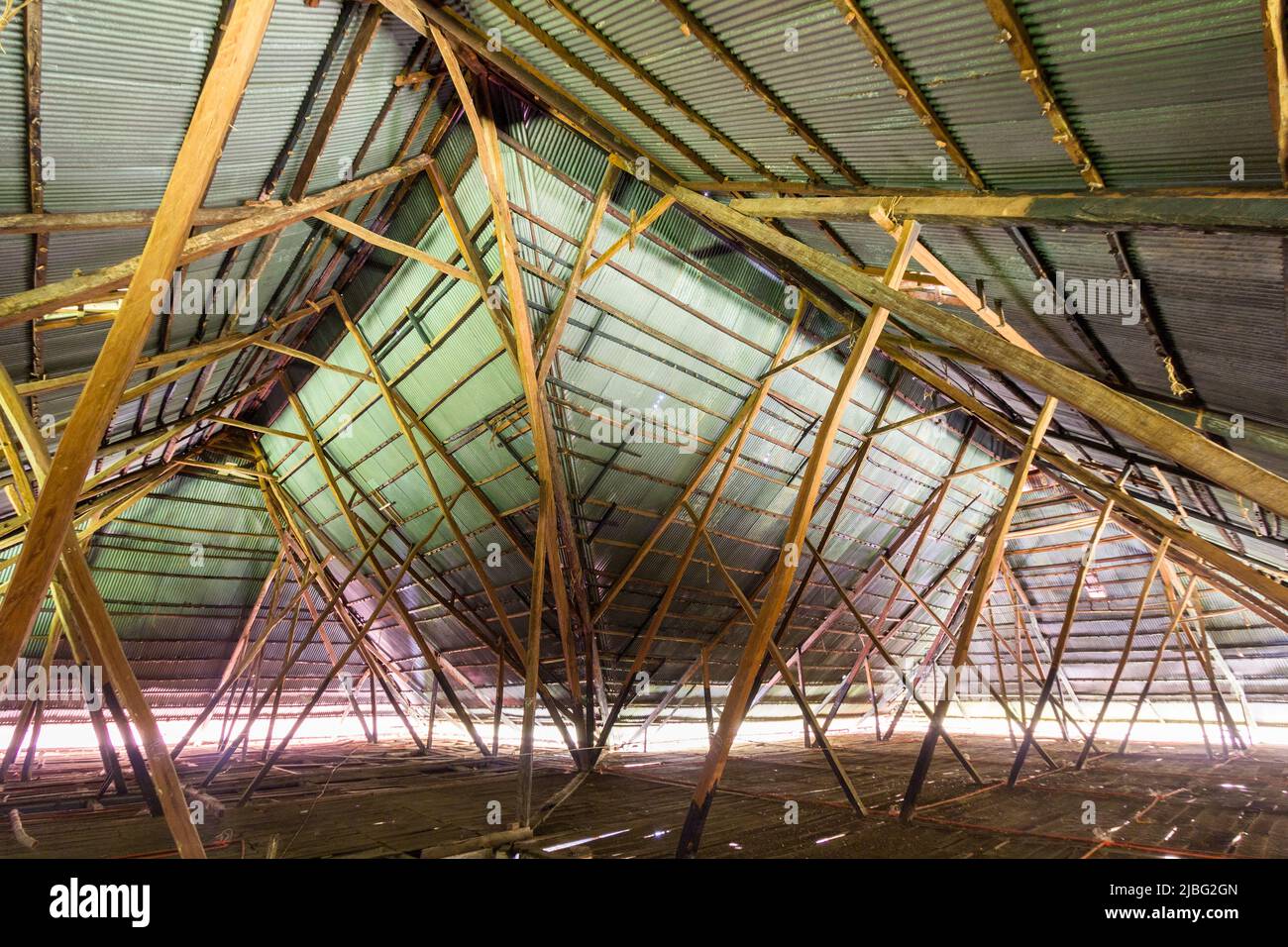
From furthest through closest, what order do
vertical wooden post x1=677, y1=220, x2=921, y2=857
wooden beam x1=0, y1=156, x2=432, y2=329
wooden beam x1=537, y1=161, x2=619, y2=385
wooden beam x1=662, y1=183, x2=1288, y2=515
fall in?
wooden beam x1=537, y1=161, x2=619, y2=385 < vertical wooden post x1=677, y1=220, x2=921, y2=857 < wooden beam x1=0, y1=156, x2=432, y2=329 < wooden beam x1=662, y1=183, x2=1288, y2=515

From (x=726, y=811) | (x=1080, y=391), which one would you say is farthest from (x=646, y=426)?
(x=1080, y=391)

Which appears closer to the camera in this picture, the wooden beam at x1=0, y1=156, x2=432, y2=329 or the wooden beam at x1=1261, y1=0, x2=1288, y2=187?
the wooden beam at x1=1261, y1=0, x2=1288, y2=187

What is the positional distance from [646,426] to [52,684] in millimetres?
18771

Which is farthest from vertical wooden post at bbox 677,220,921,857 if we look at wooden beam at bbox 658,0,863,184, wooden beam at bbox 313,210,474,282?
wooden beam at bbox 313,210,474,282

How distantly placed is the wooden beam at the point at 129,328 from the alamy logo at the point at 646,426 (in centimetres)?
851

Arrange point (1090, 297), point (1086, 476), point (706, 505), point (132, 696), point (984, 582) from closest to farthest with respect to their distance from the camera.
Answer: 1. point (132, 696)
2. point (1090, 297)
3. point (984, 582)
4. point (1086, 476)
5. point (706, 505)

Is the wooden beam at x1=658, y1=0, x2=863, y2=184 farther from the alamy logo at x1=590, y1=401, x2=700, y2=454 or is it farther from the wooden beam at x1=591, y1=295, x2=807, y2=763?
the alamy logo at x1=590, y1=401, x2=700, y2=454

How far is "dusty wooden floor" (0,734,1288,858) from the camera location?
712 centimetres

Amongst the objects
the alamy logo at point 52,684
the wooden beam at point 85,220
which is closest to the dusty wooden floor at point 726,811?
the alamy logo at point 52,684

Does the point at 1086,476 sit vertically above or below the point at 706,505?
below

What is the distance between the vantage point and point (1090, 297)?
19.4 feet
